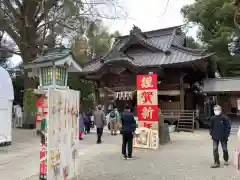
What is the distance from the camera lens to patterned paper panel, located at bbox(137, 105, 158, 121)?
10555mm

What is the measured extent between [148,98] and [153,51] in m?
9.31

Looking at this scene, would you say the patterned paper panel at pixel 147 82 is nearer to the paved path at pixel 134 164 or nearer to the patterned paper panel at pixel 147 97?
the patterned paper panel at pixel 147 97

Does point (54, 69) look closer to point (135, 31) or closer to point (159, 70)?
point (159, 70)

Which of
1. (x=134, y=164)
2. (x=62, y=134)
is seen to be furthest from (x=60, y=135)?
(x=134, y=164)

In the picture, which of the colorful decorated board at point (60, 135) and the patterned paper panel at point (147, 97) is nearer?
the colorful decorated board at point (60, 135)

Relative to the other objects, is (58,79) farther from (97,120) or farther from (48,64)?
(97,120)

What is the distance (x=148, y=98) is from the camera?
10.8 metres

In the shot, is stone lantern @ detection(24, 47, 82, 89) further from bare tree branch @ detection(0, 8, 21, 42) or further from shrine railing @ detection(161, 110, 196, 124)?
bare tree branch @ detection(0, 8, 21, 42)

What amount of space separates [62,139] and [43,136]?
389mm

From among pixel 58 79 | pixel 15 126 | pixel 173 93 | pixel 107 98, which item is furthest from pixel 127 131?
pixel 15 126

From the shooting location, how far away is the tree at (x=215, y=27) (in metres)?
21.1

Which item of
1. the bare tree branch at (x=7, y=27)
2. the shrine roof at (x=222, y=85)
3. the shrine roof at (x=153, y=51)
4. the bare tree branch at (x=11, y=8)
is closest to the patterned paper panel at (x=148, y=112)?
the shrine roof at (x=153, y=51)

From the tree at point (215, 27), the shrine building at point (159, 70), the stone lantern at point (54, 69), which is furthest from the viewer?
the tree at point (215, 27)

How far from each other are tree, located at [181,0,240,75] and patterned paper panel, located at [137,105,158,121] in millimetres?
12611
